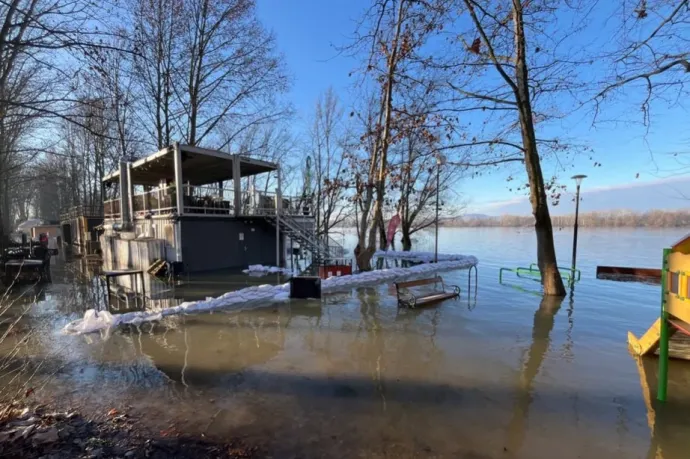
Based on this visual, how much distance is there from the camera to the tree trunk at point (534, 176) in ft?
29.2

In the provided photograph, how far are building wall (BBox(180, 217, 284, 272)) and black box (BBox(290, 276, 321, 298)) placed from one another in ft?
21.6

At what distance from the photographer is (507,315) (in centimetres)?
764

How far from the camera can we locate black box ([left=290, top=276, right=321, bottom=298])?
9.21 m

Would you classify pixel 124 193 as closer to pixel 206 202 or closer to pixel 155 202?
pixel 155 202

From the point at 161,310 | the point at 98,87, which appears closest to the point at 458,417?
the point at 161,310

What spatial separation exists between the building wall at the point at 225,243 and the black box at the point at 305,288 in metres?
6.59

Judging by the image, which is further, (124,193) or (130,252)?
(124,193)

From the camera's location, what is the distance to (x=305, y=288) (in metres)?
9.21

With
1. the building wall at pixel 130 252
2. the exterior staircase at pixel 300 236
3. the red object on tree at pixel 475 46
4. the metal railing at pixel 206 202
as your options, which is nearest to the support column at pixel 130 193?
the metal railing at pixel 206 202

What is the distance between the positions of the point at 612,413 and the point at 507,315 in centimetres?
412

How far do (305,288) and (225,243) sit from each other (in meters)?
7.29

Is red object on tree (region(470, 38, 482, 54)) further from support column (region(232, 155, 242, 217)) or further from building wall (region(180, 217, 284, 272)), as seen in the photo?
building wall (region(180, 217, 284, 272))

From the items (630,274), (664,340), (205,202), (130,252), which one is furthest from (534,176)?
(130,252)

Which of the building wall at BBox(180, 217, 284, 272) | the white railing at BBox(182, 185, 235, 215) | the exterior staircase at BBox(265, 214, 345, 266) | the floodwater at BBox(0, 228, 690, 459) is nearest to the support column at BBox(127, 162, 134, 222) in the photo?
the white railing at BBox(182, 185, 235, 215)
